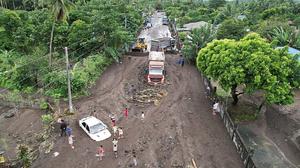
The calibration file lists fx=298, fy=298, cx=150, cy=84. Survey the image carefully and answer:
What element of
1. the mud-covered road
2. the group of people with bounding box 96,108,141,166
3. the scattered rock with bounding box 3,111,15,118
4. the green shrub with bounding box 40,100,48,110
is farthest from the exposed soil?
the scattered rock with bounding box 3,111,15,118

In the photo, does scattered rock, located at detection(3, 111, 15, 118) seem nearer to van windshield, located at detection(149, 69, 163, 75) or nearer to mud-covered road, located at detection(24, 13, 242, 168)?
mud-covered road, located at detection(24, 13, 242, 168)

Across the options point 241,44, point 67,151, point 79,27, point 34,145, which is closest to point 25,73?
point 79,27

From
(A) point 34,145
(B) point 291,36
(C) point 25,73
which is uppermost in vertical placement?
(B) point 291,36

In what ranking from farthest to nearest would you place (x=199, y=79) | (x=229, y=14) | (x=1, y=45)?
(x=229, y=14) < (x=1, y=45) < (x=199, y=79)

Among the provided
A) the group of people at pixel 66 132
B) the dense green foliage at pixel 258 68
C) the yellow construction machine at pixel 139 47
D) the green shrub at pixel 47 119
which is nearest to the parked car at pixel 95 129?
the group of people at pixel 66 132

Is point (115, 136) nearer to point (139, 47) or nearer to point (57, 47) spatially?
point (57, 47)

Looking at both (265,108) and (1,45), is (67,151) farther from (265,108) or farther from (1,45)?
(1,45)
